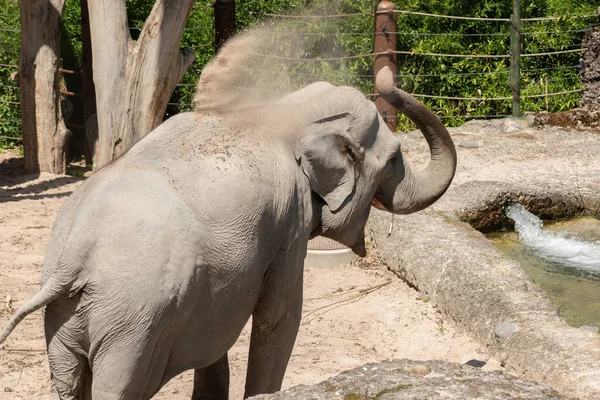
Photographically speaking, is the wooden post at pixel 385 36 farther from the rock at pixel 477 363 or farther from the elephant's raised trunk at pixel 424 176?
the elephant's raised trunk at pixel 424 176

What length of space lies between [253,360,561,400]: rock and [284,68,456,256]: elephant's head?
41.9 inches

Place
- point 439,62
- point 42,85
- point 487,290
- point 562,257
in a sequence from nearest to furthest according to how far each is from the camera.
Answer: point 487,290 < point 562,257 < point 42,85 < point 439,62

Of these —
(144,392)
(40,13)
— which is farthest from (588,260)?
(40,13)

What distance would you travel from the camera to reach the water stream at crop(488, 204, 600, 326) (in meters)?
6.73

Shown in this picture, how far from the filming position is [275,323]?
4.37 m

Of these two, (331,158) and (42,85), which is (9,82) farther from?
(331,158)

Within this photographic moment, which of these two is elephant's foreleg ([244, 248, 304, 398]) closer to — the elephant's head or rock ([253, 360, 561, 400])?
the elephant's head

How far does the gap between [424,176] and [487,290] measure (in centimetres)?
130

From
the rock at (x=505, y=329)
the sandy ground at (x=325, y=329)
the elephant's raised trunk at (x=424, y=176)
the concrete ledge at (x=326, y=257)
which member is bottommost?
the sandy ground at (x=325, y=329)

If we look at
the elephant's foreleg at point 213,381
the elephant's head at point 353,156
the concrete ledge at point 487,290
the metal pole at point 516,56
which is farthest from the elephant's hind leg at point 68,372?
the metal pole at point 516,56

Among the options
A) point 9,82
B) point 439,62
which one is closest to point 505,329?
point 439,62

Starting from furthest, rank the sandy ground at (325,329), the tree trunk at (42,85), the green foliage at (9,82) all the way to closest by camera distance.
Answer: the green foliage at (9,82) → the tree trunk at (42,85) → the sandy ground at (325,329)

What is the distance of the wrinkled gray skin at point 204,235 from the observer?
11.9 ft

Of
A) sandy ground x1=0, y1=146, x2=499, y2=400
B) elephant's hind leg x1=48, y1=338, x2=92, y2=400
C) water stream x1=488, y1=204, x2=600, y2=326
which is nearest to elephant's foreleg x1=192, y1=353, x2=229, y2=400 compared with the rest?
sandy ground x1=0, y1=146, x2=499, y2=400
